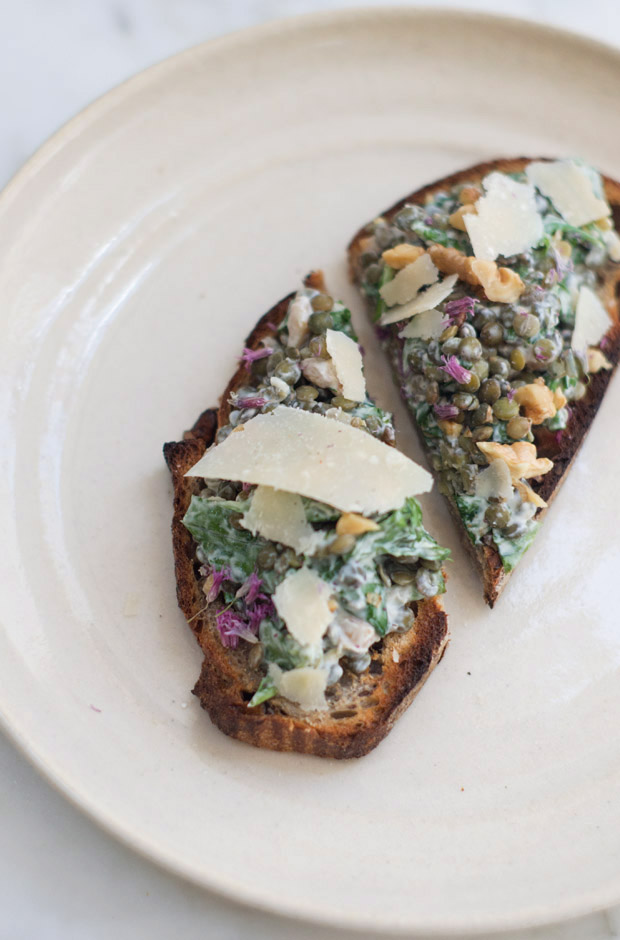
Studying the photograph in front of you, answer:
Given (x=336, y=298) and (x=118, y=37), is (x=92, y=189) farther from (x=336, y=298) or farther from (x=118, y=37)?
(x=336, y=298)

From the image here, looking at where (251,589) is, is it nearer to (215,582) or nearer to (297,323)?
(215,582)

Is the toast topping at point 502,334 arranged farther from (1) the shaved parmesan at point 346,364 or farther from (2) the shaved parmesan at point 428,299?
(1) the shaved parmesan at point 346,364

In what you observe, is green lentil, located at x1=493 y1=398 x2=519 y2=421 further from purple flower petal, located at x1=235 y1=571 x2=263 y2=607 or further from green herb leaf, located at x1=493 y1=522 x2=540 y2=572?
purple flower petal, located at x1=235 y1=571 x2=263 y2=607

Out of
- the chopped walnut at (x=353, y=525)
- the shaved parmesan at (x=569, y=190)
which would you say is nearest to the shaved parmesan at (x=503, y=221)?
the shaved parmesan at (x=569, y=190)

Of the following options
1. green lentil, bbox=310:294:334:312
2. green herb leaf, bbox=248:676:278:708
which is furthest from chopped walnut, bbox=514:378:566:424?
green herb leaf, bbox=248:676:278:708

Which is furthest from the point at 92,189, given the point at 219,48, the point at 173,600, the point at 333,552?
the point at 333,552
